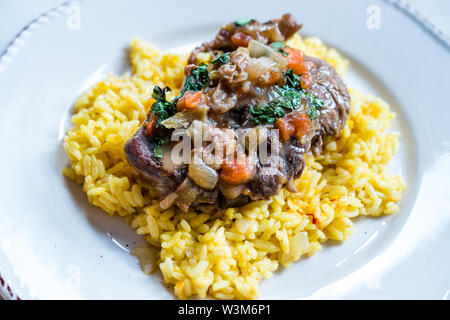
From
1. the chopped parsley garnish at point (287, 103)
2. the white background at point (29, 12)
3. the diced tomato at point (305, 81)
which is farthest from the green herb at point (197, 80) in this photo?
the white background at point (29, 12)

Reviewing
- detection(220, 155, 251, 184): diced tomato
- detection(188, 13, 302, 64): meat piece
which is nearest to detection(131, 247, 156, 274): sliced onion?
detection(220, 155, 251, 184): diced tomato

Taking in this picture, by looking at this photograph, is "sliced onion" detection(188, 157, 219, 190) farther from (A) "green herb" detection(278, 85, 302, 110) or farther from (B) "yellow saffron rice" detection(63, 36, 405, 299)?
(A) "green herb" detection(278, 85, 302, 110)

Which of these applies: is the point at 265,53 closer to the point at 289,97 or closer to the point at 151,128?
the point at 289,97

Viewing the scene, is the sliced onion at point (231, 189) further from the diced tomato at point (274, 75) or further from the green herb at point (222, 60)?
the green herb at point (222, 60)

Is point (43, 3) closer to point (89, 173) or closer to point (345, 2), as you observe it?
point (89, 173)

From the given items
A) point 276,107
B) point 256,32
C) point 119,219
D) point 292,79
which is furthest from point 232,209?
point 256,32

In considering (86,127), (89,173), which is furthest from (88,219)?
(86,127)
